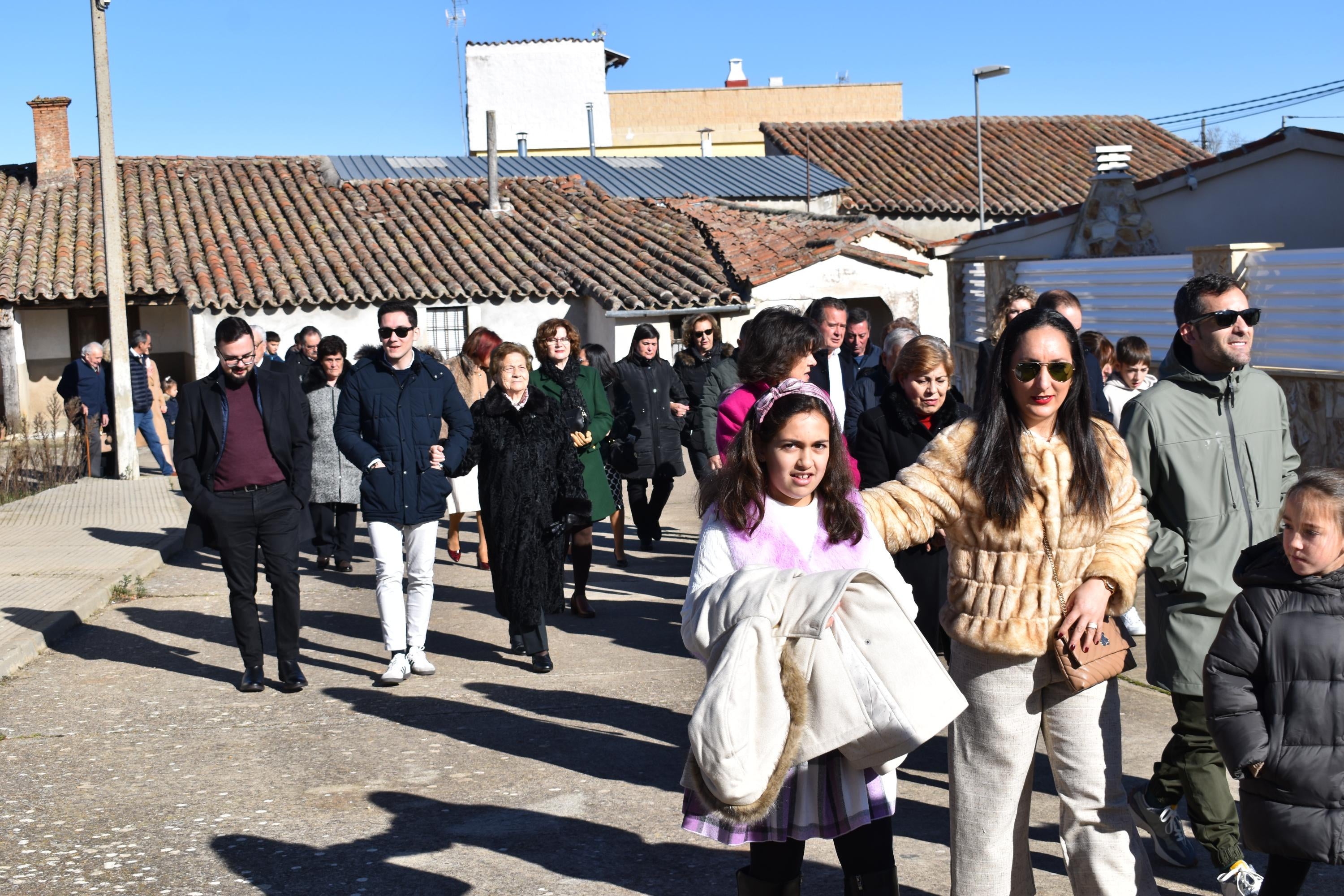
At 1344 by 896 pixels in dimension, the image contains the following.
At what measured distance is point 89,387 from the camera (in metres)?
18.6

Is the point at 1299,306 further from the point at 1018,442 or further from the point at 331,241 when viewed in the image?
the point at 331,241

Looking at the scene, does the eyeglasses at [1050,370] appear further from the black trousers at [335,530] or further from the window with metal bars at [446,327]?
the window with metal bars at [446,327]

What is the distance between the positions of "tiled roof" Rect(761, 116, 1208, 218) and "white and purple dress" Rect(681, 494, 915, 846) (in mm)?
30625

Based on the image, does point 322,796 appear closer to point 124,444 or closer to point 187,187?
point 124,444

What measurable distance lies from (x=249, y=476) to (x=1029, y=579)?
4956mm

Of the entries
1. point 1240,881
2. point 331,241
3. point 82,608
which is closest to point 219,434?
point 82,608

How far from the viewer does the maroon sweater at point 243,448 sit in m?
7.45

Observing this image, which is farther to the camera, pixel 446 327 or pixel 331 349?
pixel 446 327

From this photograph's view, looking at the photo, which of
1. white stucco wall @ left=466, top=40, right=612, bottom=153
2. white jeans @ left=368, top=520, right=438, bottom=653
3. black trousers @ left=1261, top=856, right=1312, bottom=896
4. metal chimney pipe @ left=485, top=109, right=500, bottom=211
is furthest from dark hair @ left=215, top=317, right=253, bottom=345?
white stucco wall @ left=466, top=40, right=612, bottom=153

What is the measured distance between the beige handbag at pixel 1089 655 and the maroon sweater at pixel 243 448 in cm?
496

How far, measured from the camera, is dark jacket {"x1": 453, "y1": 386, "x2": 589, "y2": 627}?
7559mm

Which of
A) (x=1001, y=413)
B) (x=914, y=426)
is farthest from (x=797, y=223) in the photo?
(x=1001, y=413)

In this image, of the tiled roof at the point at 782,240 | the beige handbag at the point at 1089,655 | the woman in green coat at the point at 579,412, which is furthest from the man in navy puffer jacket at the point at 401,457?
the tiled roof at the point at 782,240

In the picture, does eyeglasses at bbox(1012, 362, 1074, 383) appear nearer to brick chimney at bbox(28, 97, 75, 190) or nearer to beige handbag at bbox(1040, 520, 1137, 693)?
beige handbag at bbox(1040, 520, 1137, 693)
